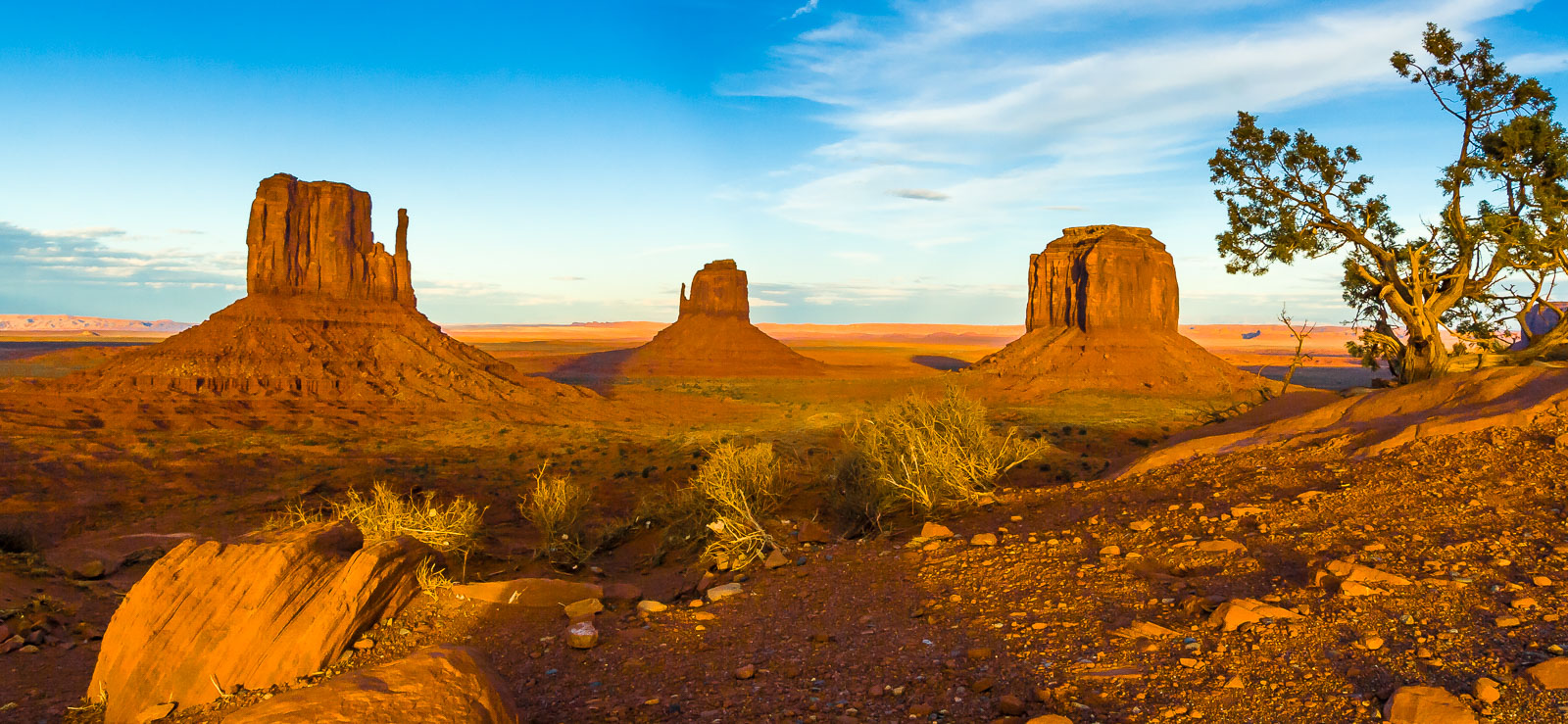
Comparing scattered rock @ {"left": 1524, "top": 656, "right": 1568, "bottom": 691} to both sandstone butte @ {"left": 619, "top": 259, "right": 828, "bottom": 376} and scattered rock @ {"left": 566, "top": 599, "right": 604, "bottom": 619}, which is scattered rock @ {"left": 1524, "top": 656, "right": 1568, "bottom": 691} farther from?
sandstone butte @ {"left": 619, "top": 259, "right": 828, "bottom": 376}

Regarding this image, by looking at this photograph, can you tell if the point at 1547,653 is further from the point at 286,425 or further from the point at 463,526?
the point at 286,425

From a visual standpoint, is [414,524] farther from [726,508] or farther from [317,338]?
[317,338]

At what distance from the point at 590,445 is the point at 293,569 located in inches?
824

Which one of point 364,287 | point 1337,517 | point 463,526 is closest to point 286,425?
point 364,287

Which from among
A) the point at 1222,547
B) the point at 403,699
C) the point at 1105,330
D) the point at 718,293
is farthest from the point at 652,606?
the point at 718,293

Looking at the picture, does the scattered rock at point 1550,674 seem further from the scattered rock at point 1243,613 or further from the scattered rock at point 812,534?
the scattered rock at point 812,534

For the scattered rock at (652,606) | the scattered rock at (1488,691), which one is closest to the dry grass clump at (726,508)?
the scattered rock at (652,606)

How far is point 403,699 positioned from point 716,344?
250ft

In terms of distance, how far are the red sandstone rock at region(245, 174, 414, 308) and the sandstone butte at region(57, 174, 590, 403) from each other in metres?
0.05

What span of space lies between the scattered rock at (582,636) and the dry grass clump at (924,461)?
12.1 ft

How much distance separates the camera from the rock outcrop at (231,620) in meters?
5.37

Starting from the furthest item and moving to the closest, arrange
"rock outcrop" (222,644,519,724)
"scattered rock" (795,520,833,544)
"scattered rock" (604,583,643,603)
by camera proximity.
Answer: "scattered rock" (795,520,833,544)
"scattered rock" (604,583,643,603)
"rock outcrop" (222,644,519,724)

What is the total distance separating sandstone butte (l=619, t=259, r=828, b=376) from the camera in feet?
243

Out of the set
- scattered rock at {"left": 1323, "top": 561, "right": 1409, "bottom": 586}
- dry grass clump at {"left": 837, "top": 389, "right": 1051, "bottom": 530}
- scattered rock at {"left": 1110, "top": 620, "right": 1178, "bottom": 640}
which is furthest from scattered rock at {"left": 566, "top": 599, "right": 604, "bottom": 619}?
scattered rock at {"left": 1323, "top": 561, "right": 1409, "bottom": 586}
